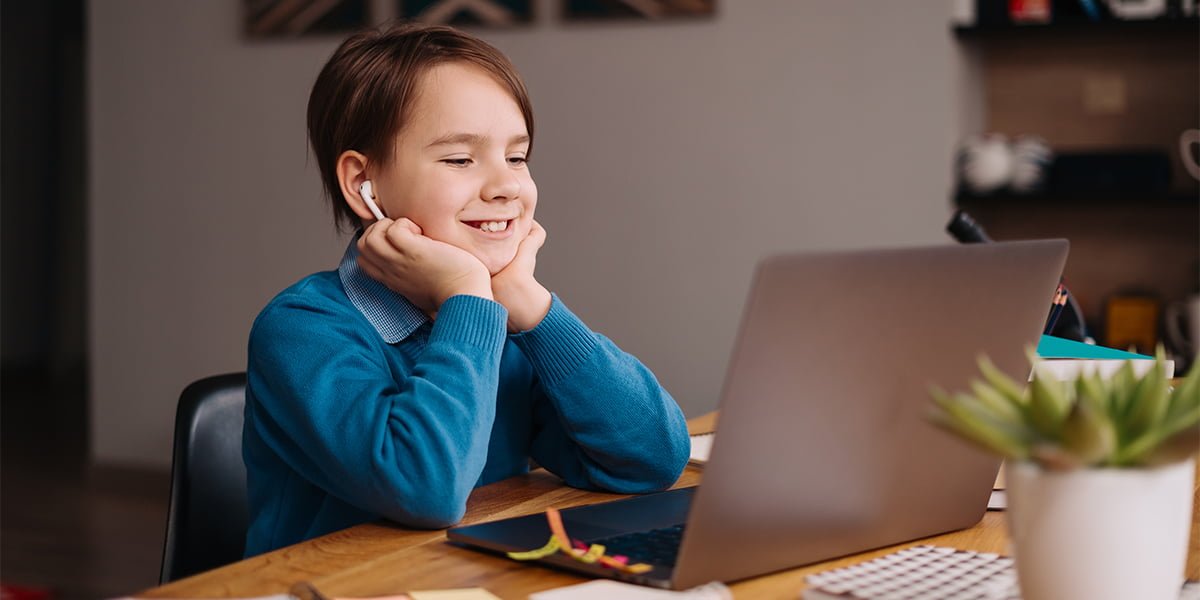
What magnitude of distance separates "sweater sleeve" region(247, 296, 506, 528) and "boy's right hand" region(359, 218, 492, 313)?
3 cm

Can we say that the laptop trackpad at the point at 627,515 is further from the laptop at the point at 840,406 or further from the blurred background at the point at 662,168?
the blurred background at the point at 662,168

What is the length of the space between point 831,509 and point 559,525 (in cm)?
21

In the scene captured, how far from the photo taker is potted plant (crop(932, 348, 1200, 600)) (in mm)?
632

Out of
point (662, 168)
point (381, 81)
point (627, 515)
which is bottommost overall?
point (627, 515)

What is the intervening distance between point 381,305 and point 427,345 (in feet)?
0.44

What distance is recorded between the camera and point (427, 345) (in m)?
1.08

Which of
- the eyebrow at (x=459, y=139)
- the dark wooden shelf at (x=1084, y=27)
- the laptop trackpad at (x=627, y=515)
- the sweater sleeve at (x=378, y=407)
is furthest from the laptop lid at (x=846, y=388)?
the dark wooden shelf at (x=1084, y=27)

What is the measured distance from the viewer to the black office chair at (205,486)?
51.3 inches

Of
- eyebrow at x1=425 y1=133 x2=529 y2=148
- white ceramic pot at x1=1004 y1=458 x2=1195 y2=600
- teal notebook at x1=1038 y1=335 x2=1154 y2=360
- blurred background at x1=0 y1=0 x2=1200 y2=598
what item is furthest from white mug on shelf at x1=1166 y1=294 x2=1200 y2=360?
white ceramic pot at x1=1004 y1=458 x2=1195 y2=600

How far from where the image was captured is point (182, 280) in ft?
13.9

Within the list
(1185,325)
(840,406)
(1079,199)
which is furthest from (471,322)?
(1185,325)

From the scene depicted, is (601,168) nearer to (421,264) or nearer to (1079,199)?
(1079,199)

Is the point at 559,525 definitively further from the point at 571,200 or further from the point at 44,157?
the point at 44,157

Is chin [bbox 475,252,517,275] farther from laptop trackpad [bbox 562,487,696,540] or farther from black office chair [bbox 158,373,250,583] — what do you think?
black office chair [bbox 158,373,250,583]
